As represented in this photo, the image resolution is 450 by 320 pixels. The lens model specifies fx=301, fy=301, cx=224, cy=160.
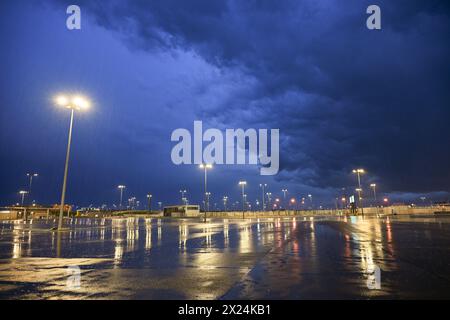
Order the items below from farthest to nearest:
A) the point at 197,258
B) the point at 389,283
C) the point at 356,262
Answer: the point at 197,258 → the point at 356,262 → the point at 389,283

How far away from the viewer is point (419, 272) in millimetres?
8289

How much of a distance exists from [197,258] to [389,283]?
6.70m
